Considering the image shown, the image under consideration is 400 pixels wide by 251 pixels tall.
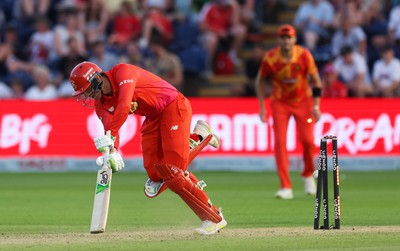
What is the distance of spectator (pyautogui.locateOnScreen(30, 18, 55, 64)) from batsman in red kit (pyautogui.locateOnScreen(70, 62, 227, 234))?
531 inches

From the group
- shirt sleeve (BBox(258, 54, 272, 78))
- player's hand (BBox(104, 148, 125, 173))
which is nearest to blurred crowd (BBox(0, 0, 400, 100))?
shirt sleeve (BBox(258, 54, 272, 78))

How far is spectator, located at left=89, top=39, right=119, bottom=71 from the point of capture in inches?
914

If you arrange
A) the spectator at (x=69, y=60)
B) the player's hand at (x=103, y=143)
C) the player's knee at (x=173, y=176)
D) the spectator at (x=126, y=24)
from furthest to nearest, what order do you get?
1. the spectator at (x=126, y=24)
2. the spectator at (x=69, y=60)
3. the player's knee at (x=173, y=176)
4. the player's hand at (x=103, y=143)

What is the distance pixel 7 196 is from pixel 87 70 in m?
6.28

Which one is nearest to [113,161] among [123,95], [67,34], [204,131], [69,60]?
[123,95]

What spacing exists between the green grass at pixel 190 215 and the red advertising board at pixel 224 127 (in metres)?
0.50

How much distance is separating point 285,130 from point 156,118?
16.3 feet

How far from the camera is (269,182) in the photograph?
19031 mm

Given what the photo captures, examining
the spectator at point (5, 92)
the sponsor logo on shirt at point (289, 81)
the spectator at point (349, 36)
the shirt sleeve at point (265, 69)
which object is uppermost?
the spectator at point (349, 36)

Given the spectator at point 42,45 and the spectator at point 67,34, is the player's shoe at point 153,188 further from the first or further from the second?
the spectator at point 42,45

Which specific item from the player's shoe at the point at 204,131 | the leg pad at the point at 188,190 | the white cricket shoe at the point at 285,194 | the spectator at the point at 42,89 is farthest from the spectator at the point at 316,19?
the leg pad at the point at 188,190

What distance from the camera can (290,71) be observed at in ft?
51.6

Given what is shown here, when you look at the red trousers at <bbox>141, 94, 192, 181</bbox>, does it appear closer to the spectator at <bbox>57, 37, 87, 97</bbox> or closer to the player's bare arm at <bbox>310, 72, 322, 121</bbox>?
the player's bare arm at <bbox>310, 72, 322, 121</bbox>

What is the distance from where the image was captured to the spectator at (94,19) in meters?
24.8
